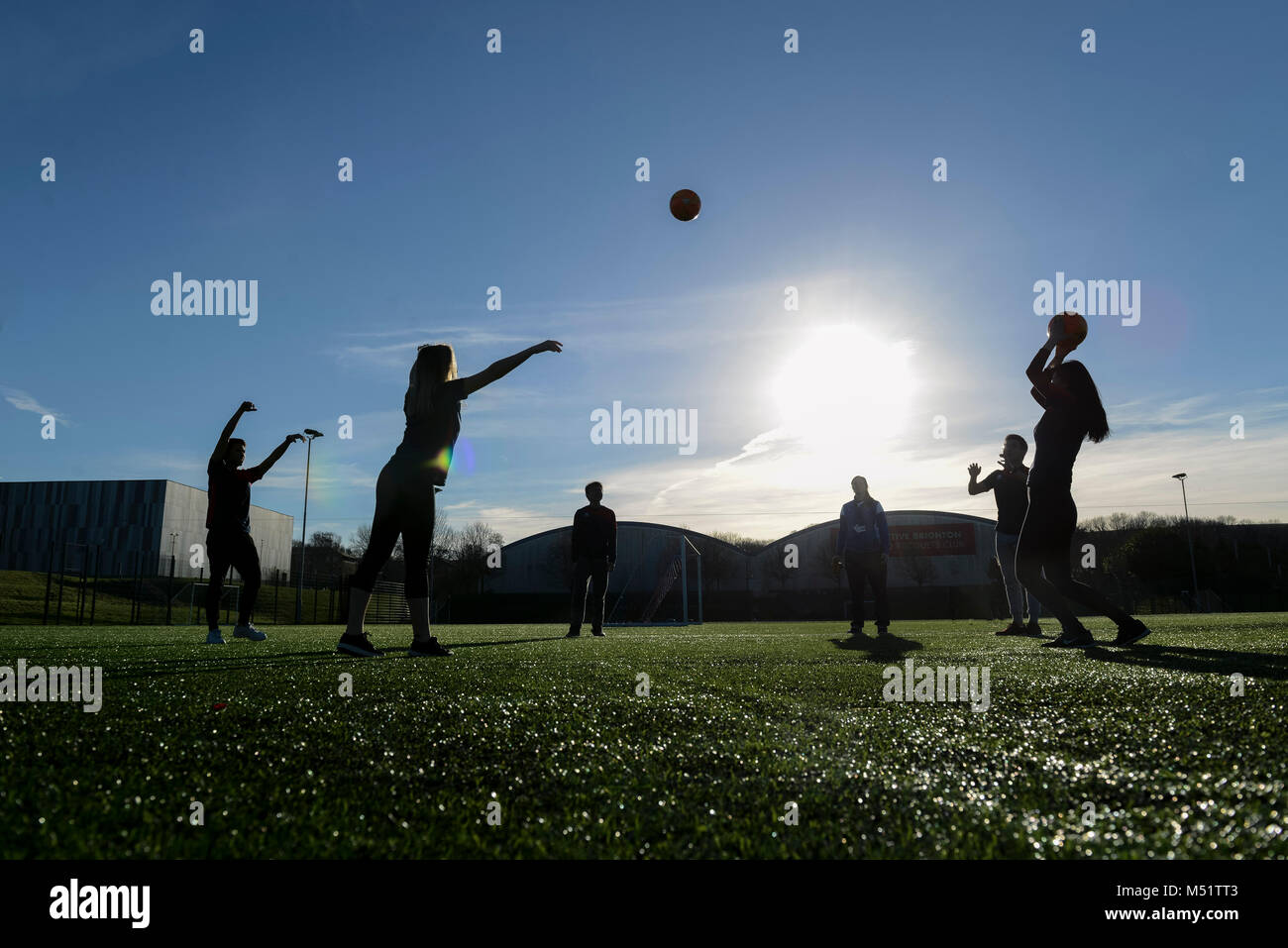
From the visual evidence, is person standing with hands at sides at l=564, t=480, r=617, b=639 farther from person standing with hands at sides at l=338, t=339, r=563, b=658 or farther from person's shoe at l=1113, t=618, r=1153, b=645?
person's shoe at l=1113, t=618, r=1153, b=645

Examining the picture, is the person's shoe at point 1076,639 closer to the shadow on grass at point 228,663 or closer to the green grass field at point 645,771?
the green grass field at point 645,771

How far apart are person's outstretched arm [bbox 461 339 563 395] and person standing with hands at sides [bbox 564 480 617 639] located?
5322 mm

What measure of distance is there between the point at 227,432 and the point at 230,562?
136 cm

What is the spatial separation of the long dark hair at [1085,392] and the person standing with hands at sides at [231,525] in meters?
6.78

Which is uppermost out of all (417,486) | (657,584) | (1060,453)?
(1060,453)

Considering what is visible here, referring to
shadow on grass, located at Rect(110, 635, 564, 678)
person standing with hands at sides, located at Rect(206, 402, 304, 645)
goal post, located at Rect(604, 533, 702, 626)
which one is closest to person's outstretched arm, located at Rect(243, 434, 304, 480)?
person standing with hands at sides, located at Rect(206, 402, 304, 645)

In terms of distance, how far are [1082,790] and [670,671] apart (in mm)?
2689

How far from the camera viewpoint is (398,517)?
496cm

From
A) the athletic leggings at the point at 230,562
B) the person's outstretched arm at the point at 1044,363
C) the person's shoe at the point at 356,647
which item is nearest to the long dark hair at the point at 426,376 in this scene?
the person's shoe at the point at 356,647

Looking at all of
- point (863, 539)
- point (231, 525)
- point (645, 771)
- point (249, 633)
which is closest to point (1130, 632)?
point (863, 539)

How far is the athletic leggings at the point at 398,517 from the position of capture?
196 inches

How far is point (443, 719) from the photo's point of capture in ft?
7.78

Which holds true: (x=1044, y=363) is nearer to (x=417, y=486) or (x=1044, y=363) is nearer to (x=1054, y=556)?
(x=1054, y=556)

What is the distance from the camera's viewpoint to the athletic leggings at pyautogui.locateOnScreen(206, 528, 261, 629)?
24.2ft
